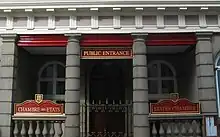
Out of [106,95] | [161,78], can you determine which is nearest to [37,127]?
[106,95]

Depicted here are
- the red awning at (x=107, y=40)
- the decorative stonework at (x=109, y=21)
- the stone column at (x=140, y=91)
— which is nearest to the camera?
the stone column at (x=140, y=91)

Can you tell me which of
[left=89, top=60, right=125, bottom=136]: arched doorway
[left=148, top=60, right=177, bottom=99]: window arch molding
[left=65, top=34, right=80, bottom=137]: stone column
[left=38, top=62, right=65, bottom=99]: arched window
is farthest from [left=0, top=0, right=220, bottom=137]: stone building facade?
[left=148, top=60, right=177, bottom=99]: window arch molding

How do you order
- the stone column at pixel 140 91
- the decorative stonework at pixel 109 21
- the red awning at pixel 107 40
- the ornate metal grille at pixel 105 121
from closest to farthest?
the stone column at pixel 140 91
the decorative stonework at pixel 109 21
the red awning at pixel 107 40
the ornate metal grille at pixel 105 121

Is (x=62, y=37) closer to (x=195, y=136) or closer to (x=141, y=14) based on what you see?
(x=141, y=14)

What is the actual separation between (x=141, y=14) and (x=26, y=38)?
4.82 m

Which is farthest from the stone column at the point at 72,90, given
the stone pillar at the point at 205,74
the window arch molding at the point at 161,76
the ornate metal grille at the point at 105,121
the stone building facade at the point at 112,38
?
the stone pillar at the point at 205,74

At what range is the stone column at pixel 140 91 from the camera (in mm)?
11930

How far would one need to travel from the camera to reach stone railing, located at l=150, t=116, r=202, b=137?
12.1m

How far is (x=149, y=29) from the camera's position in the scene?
41.1 feet

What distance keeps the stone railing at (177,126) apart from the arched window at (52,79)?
5.25 metres

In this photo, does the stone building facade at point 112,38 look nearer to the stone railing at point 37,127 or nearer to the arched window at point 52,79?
the stone railing at point 37,127

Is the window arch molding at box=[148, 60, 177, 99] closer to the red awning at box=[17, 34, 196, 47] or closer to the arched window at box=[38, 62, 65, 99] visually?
the red awning at box=[17, 34, 196, 47]

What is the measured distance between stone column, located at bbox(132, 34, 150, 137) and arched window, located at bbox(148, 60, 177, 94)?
122 inches

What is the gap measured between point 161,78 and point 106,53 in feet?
13.0
